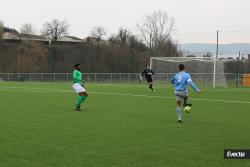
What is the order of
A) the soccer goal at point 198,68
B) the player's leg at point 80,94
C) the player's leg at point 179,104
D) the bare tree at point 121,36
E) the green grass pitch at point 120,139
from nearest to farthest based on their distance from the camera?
the green grass pitch at point 120,139 → the player's leg at point 179,104 → the player's leg at point 80,94 → the soccer goal at point 198,68 → the bare tree at point 121,36

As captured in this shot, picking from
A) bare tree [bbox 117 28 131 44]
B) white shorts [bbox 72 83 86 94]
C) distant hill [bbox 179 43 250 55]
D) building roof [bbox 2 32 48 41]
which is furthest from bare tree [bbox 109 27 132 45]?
white shorts [bbox 72 83 86 94]

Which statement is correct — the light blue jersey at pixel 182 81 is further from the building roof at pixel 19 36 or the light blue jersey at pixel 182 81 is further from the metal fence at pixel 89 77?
the building roof at pixel 19 36

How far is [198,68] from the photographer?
5600cm

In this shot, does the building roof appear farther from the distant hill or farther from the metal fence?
the distant hill

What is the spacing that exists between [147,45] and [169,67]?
3885cm

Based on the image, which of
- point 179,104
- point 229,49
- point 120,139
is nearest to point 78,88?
point 179,104

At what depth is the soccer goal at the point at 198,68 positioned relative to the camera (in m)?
50.6

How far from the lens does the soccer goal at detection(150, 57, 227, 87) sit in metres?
50.6

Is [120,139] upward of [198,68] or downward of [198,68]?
downward

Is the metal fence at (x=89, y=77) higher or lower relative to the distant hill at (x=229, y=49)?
lower

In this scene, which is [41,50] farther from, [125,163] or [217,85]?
[125,163]

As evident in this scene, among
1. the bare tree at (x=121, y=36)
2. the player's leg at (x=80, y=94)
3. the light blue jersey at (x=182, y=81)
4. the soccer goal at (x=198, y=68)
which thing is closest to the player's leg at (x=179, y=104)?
the light blue jersey at (x=182, y=81)

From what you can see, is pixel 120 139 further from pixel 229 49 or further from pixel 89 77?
pixel 89 77

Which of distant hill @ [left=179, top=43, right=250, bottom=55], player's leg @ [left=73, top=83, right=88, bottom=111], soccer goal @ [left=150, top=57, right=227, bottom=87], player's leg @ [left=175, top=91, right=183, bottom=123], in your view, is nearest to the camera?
player's leg @ [left=175, top=91, right=183, bottom=123]
